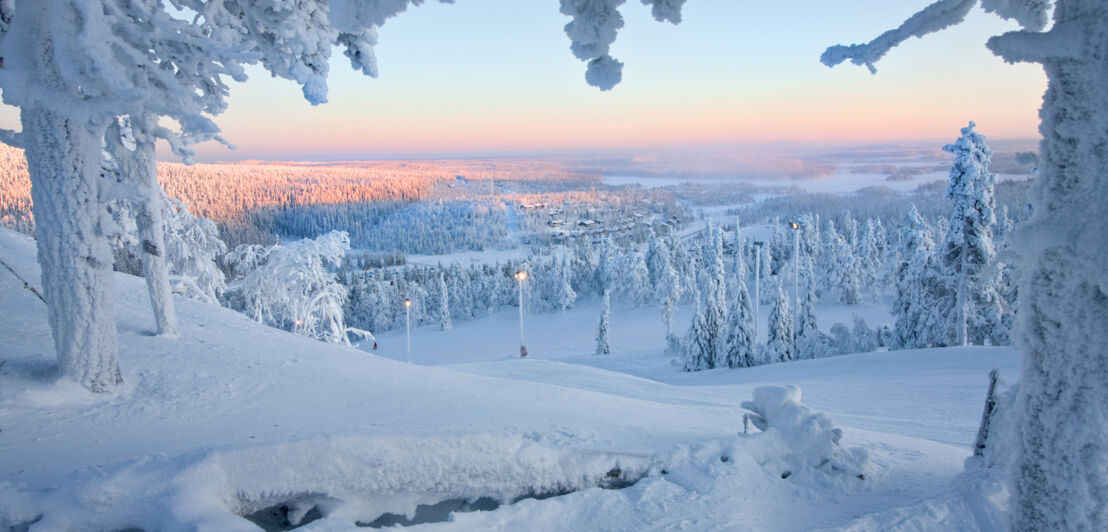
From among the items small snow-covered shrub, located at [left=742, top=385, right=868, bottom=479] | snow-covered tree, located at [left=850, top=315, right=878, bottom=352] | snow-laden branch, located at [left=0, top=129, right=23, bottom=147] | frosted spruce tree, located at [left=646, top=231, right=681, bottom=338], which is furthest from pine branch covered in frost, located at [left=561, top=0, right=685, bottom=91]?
frosted spruce tree, located at [left=646, top=231, right=681, bottom=338]

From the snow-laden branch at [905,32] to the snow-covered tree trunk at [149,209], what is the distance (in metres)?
9.19

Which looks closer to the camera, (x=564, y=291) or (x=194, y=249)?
(x=194, y=249)

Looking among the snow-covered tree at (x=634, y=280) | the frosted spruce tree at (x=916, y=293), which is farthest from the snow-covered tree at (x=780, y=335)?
the snow-covered tree at (x=634, y=280)

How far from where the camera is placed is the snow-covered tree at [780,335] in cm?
2778

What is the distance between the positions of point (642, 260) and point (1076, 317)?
198 feet

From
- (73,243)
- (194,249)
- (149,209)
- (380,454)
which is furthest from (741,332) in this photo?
(73,243)

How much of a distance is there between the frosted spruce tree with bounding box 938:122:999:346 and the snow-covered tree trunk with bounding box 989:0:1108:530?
61.8ft

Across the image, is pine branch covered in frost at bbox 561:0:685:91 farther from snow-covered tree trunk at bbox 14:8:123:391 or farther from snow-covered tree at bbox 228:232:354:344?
snow-covered tree at bbox 228:232:354:344

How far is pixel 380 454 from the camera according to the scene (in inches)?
201

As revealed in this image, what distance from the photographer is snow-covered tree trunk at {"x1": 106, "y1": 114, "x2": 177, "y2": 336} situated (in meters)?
8.80

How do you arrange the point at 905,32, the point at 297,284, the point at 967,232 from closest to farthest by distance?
1. the point at 905,32
2. the point at 967,232
3. the point at 297,284

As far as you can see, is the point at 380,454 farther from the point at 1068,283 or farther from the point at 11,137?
the point at 11,137

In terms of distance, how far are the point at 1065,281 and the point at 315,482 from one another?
5253mm

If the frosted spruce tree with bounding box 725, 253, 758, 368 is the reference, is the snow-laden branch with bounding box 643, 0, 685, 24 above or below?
above
